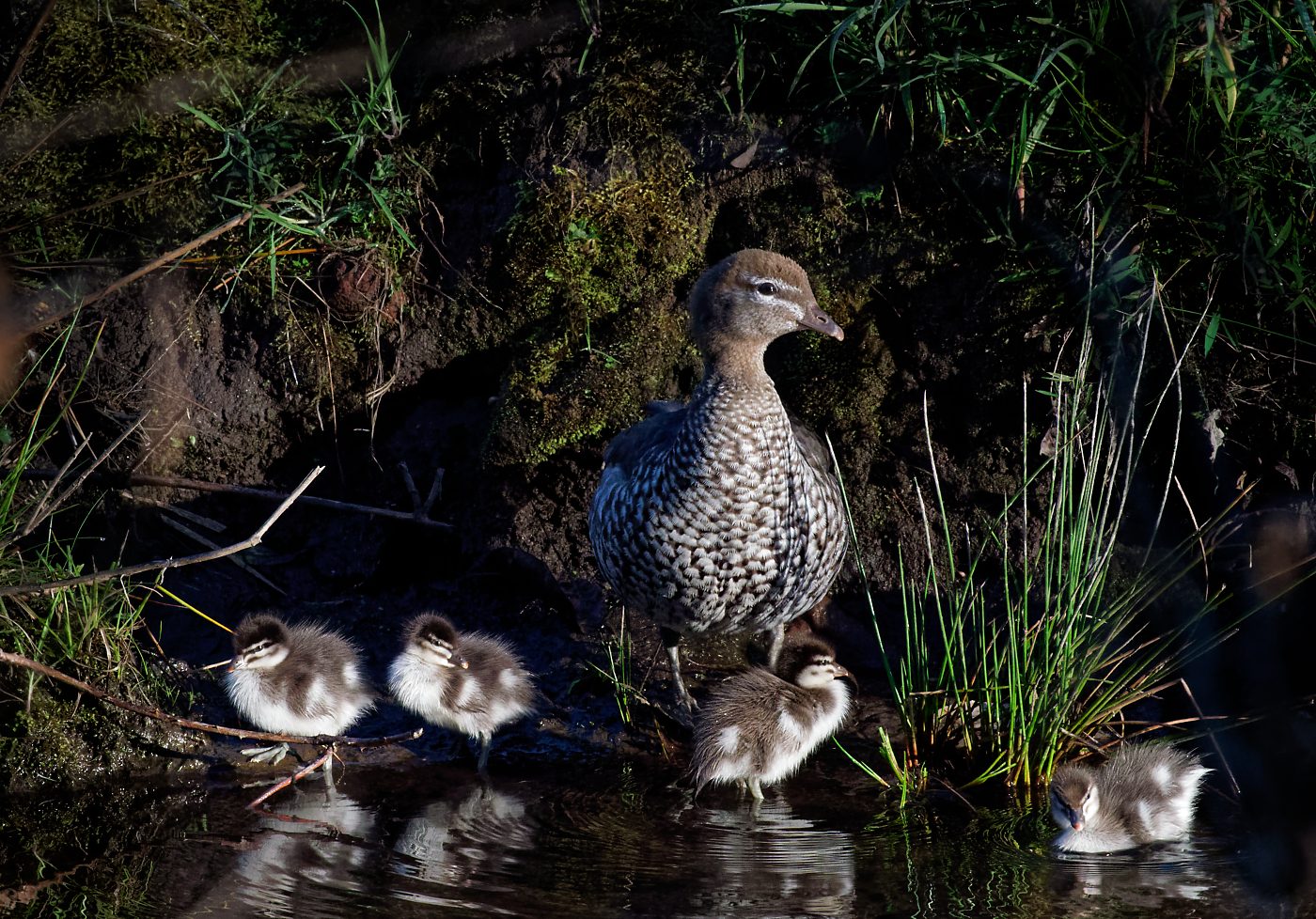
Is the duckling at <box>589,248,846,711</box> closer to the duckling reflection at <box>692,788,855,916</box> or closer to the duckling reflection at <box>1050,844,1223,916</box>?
the duckling reflection at <box>692,788,855,916</box>

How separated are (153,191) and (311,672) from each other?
8.78ft

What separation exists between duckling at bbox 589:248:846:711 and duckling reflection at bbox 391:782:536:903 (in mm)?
1023

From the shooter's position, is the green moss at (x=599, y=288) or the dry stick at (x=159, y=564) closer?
the dry stick at (x=159, y=564)

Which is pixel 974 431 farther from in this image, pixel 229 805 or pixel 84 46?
pixel 84 46

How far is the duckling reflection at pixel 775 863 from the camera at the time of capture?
409 cm

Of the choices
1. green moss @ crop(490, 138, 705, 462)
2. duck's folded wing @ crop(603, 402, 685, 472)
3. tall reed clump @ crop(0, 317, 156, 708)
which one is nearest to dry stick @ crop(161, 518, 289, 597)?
tall reed clump @ crop(0, 317, 156, 708)

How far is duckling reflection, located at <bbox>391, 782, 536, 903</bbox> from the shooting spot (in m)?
4.34

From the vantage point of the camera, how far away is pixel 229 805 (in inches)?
199

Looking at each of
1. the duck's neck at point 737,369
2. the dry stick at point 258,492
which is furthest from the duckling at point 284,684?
the duck's neck at point 737,369

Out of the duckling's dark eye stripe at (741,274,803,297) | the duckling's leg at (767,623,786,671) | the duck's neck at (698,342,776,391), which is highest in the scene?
the duckling's dark eye stripe at (741,274,803,297)

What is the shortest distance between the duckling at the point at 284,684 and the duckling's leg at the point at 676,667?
1312mm

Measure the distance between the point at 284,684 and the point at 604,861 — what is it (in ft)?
5.39

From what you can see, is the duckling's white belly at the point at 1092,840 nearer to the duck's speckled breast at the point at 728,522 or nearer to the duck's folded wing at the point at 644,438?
the duck's speckled breast at the point at 728,522

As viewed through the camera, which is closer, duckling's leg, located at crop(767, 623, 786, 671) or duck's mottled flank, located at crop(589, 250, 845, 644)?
duck's mottled flank, located at crop(589, 250, 845, 644)
